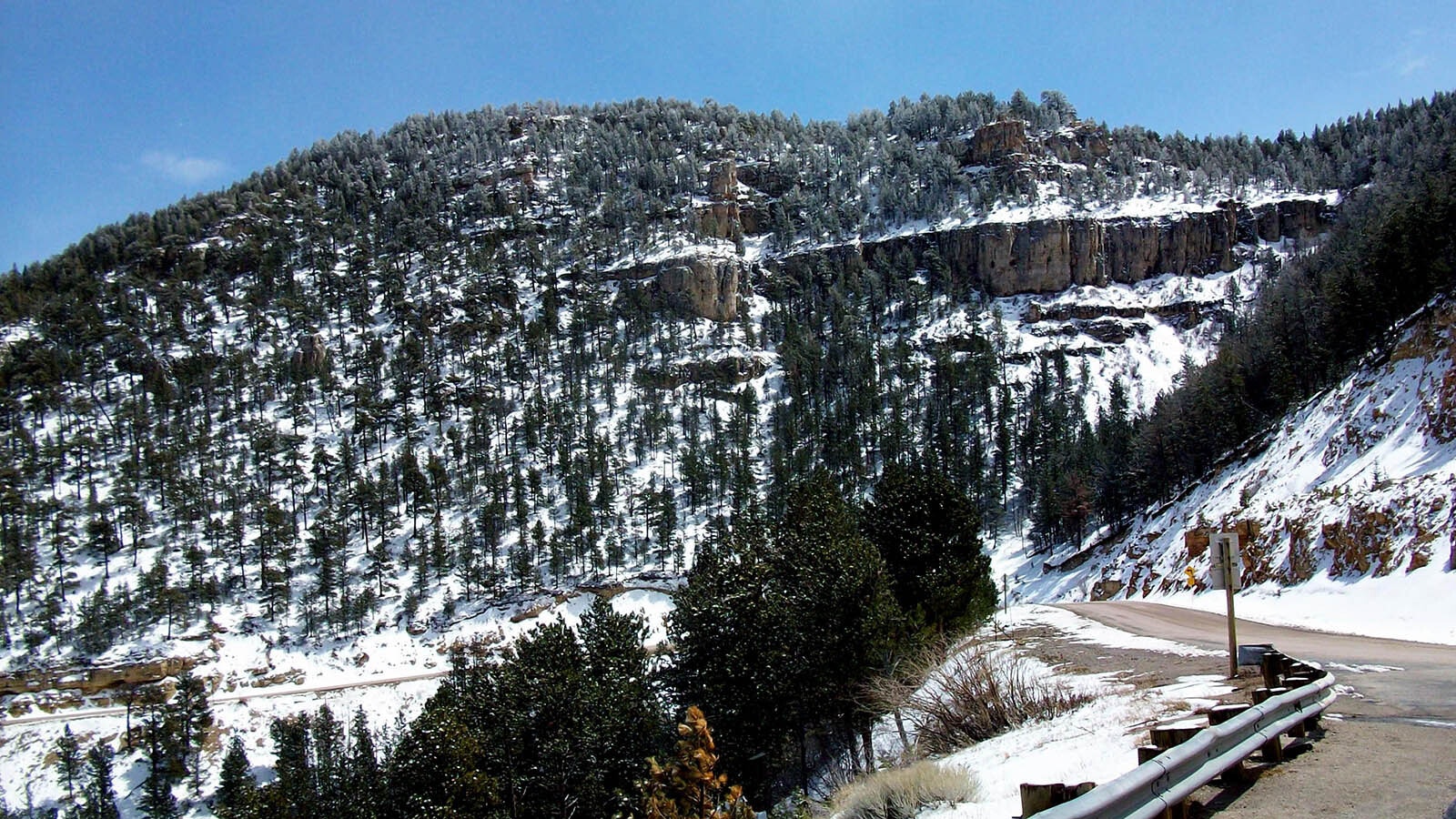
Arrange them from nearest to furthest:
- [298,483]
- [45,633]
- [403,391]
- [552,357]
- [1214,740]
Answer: [1214,740] → [45,633] → [298,483] → [403,391] → [552,357]

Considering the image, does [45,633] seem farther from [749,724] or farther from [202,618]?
[749,724]

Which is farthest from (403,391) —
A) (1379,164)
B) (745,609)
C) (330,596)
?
(1379,164)

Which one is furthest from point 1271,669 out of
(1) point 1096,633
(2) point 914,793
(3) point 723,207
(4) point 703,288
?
(3) point 723,207

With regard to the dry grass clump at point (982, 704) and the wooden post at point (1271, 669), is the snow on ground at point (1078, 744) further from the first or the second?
the wooden post at point (1271, 669)

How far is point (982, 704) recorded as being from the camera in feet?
44.2

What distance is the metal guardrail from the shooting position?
4055 millimetres

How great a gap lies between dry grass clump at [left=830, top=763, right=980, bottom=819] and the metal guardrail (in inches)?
110

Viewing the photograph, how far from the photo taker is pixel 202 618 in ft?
261

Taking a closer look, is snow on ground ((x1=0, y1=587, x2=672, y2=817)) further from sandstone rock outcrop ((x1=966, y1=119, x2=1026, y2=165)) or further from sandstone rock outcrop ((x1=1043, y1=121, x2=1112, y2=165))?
sandstone rock outcrop ((x1=1043, y1=121, x2=1112, y2=165))

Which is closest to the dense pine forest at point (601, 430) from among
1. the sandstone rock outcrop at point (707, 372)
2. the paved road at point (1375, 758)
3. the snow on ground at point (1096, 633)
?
the sandstone rock outcrop at point (707, 372)

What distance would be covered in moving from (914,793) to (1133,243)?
17029cm

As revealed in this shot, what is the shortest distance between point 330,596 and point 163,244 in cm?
12732

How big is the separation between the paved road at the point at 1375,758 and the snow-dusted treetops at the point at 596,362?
136 feet

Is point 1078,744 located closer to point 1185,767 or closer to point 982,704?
point 982,704
